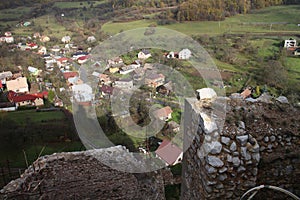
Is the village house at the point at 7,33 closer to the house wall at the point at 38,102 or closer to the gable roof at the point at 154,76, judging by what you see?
the house wall at the point at 38,102

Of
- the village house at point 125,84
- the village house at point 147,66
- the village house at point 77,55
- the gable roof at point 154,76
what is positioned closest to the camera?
the gable roof at point 154,76

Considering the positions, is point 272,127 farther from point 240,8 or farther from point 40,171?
point 240,8

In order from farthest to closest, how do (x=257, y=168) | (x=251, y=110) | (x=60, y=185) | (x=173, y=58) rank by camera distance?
(x=173, y=58) → (x=60, y=185) → (x=251, y=110) → (x=257, y=168)

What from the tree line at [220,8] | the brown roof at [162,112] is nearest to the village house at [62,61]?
the tree line at [220,8]

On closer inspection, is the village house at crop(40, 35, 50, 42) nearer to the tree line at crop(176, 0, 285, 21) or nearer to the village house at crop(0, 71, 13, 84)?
the village house at crop(0, 71, 13, 84)

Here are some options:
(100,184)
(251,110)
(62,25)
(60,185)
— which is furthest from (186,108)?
(62,25)
